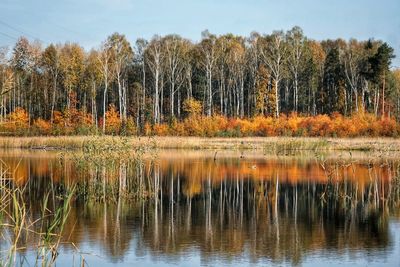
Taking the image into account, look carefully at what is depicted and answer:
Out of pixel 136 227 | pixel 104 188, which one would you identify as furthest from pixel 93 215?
pixel 104 188

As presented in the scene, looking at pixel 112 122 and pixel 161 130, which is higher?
pixel 112 122

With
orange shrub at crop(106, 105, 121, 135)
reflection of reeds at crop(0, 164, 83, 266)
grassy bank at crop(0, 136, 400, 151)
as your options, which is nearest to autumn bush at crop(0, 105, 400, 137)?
orange shrub at crop(106, 105, 121, 135)

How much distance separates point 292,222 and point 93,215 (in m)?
5.18

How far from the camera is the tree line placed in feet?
184

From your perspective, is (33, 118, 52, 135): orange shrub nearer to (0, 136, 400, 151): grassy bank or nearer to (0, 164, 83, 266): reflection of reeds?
(0, 136, 400, 151): grassy bank

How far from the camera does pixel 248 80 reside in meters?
65.0

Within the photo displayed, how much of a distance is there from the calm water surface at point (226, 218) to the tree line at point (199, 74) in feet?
102

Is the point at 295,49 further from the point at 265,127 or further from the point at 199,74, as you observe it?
the point at 265,127

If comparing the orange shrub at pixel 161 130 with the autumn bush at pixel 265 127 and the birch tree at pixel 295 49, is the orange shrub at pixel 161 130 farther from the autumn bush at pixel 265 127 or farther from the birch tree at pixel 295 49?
the birch tree at pixel 295 49

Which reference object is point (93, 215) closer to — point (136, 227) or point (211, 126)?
point (136, 227)

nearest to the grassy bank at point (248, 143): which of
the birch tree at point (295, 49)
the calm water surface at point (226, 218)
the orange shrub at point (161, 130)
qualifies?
the orange shrub at point (161, 130)

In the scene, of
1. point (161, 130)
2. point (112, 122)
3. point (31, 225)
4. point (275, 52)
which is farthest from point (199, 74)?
point (31, 225)

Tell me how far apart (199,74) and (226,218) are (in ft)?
155

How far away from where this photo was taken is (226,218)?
576 inches
